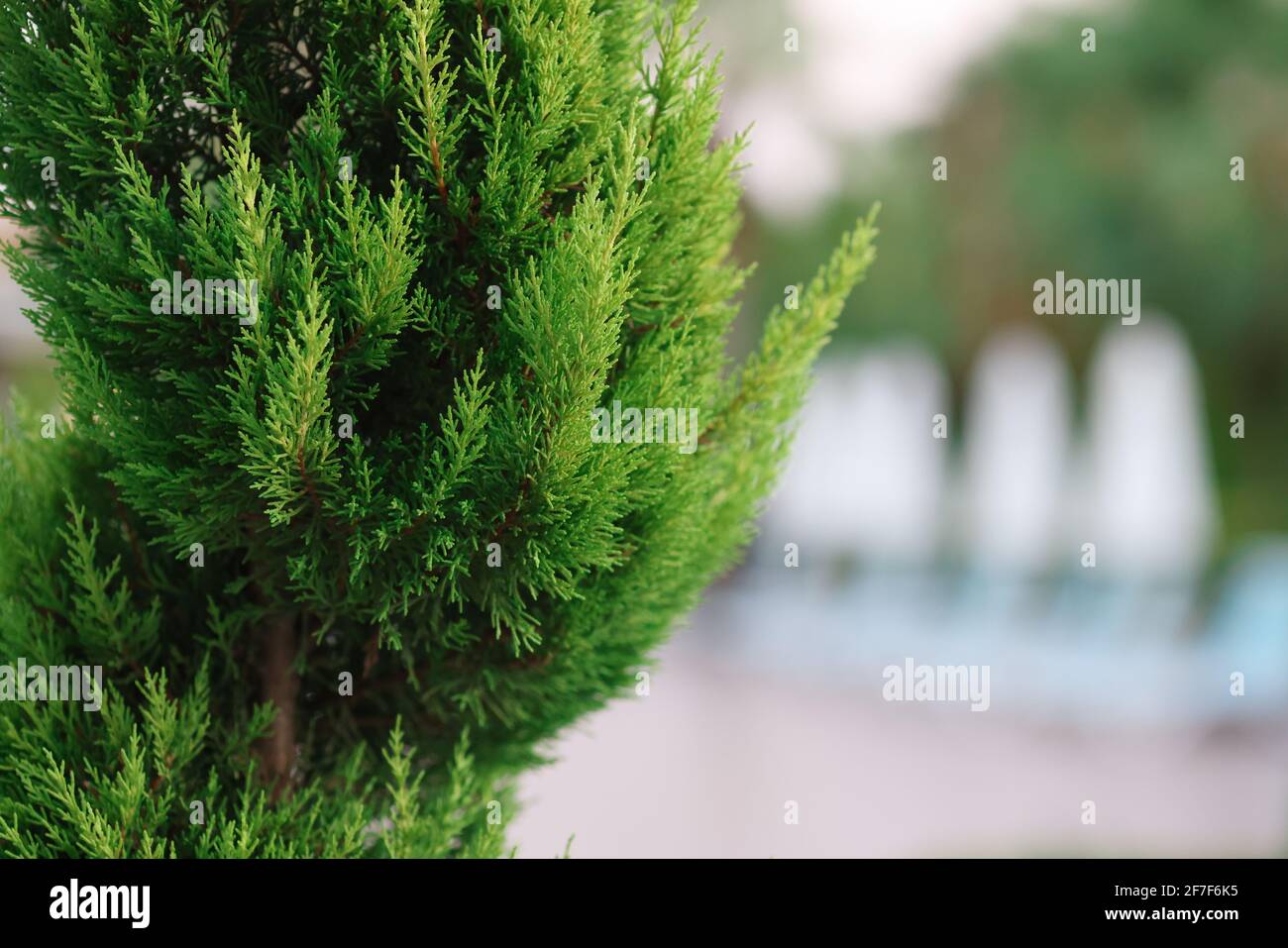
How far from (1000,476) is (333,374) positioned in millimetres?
14233

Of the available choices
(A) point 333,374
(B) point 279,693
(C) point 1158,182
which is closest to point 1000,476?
(C) point 1158,182

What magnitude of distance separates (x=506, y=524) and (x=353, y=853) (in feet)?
3.12

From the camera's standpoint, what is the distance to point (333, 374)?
2604mm

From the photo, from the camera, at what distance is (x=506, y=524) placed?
255 cm

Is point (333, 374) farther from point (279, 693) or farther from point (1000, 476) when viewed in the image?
point (1000, 476)

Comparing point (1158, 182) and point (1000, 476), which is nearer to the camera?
point (1000, 476)

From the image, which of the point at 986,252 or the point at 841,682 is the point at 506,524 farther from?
the point at 986,252

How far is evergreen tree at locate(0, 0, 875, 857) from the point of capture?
8.15 ft

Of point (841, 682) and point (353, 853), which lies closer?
point (353, 853)

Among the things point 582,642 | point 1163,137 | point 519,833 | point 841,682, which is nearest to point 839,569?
point 841,682

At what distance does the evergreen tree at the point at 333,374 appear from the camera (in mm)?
2484

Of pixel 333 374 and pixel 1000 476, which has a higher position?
pixel 1000 476
